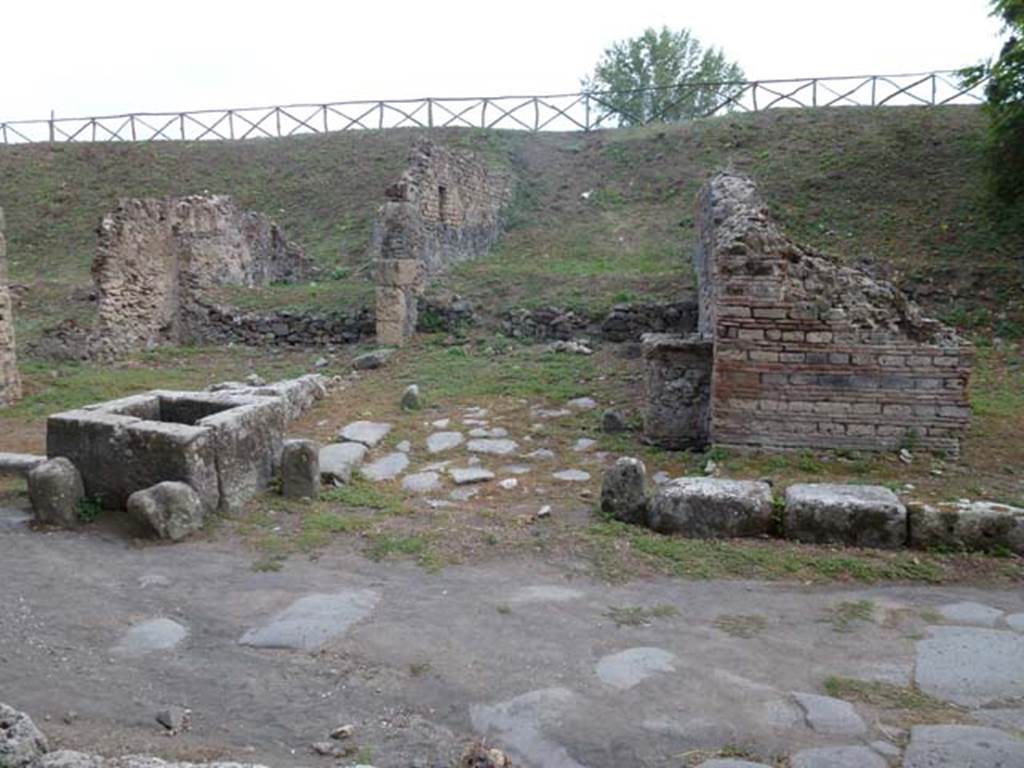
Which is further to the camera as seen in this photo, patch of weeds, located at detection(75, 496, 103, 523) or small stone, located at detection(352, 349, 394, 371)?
small stone, located at detection(352, 349, 394, 371)

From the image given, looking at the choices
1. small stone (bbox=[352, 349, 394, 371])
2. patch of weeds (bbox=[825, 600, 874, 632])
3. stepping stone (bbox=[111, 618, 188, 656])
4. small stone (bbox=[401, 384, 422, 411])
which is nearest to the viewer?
stepping stone (bbox=[111, 618, 188, 656])

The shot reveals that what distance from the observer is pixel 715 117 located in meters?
29.5

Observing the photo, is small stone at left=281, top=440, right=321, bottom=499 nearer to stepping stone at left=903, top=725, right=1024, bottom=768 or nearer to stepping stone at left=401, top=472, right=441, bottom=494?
stepping stone at left=401, top=472, right=441, bottom=494

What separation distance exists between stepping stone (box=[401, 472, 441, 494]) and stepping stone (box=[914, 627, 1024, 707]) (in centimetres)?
412

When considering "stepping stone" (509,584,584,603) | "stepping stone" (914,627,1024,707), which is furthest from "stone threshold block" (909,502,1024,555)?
"stepping stone" (509,584,584,603)

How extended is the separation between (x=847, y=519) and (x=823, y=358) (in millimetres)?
2148

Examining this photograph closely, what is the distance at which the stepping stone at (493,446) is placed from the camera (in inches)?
331

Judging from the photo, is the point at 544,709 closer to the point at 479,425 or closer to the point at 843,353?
the point at 843,353

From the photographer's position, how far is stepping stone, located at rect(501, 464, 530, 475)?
7.77 metres

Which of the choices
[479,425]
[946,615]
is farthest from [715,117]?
[946,615]

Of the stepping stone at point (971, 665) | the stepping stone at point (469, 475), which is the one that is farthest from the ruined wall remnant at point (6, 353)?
the stepping stone at point (971, 665)

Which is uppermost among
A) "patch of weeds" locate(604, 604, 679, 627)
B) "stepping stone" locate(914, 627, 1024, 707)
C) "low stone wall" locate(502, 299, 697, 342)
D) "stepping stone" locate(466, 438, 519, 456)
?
"low stone wall" locate(502, 299, 697, 342)

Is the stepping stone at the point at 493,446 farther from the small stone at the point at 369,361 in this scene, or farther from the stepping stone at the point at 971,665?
the small stone at the point at 369,361

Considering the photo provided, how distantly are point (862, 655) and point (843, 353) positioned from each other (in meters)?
3.81
